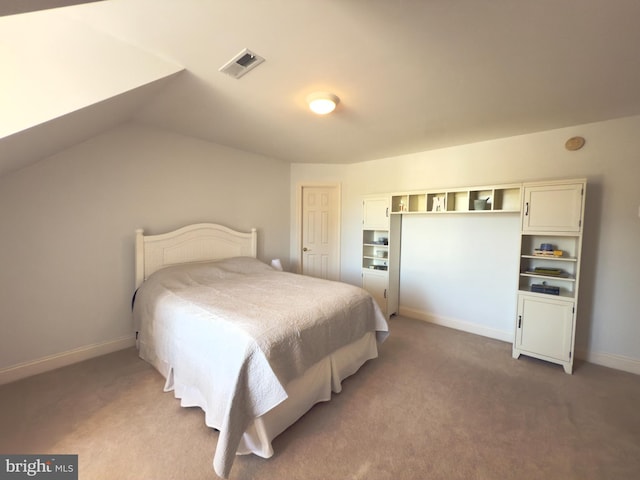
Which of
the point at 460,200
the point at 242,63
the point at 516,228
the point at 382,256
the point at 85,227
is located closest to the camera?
the point at 242,63

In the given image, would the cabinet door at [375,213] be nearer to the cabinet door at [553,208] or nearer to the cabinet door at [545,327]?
the cabinet door at [553,208]

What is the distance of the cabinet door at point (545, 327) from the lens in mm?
2463

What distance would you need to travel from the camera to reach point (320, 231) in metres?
4.54

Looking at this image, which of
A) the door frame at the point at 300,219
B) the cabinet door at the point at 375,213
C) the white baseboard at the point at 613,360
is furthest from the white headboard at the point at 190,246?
the white baseboard at the point at 613,360

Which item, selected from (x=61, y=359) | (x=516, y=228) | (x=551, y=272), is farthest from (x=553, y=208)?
(x=61, y=359)

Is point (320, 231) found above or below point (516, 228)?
below

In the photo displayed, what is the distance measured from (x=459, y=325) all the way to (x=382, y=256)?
1352mm

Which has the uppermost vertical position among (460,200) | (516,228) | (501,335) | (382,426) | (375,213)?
(460,200)

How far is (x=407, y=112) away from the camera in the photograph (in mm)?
2402

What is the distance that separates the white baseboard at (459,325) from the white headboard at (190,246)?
2.46 metres

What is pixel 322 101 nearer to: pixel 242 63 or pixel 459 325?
pixel 242 63

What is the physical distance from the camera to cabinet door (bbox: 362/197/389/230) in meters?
3.72

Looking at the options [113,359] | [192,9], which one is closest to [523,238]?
[192,9]

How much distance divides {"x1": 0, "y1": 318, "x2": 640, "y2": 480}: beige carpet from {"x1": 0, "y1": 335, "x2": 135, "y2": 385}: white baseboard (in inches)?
3.3
